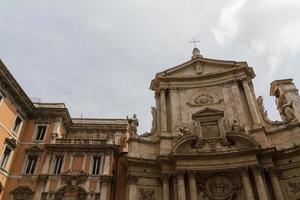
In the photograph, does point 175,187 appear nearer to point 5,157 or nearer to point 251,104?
point 251,104

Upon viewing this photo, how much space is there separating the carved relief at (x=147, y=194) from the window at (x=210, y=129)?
20.1 ft

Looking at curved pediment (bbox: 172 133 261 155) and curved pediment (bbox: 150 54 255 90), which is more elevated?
curved pediment (bbox: 150 54 255 90)

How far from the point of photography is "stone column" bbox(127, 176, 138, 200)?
19.4 meters

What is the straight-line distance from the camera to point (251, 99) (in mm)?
23688

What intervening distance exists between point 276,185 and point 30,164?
18142mm

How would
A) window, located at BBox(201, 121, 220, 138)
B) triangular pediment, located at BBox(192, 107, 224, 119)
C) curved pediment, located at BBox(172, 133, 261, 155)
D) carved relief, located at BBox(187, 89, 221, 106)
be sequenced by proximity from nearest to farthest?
1. curved pediment, located at BBox(172, 133, 261, 155)
2. window, located at BBox(201, 121, 220, 138)
3. triangular pediment, located at BBox(192, 107, 224, 119)
4. carved relief, located at BBox(187, 89, 221, 106)

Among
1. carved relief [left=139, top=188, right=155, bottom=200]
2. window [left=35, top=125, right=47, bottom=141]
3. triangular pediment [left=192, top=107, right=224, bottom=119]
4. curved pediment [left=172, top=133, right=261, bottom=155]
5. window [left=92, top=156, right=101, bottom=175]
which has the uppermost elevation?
triangular pediment [left=192, top=107, right=224, bottom=119]

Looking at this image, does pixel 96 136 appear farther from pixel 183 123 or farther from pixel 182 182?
pixel 182 182

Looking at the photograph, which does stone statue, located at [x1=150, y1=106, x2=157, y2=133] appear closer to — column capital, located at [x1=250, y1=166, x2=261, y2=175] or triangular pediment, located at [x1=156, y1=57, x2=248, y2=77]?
triangular pediment, located at [x1=156, y1=57, x2=248, y2=77]

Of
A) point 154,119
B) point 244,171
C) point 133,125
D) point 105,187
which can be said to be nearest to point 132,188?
point 105,187

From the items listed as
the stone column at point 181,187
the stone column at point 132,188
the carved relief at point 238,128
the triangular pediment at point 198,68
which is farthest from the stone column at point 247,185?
the triangular pediment at point 198,68

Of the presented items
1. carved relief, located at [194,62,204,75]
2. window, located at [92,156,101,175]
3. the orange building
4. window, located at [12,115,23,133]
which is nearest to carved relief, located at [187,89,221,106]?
carved relief, located at [194,62,204,75]

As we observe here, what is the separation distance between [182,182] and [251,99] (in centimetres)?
969

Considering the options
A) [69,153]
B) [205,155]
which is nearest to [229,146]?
[205,155]
